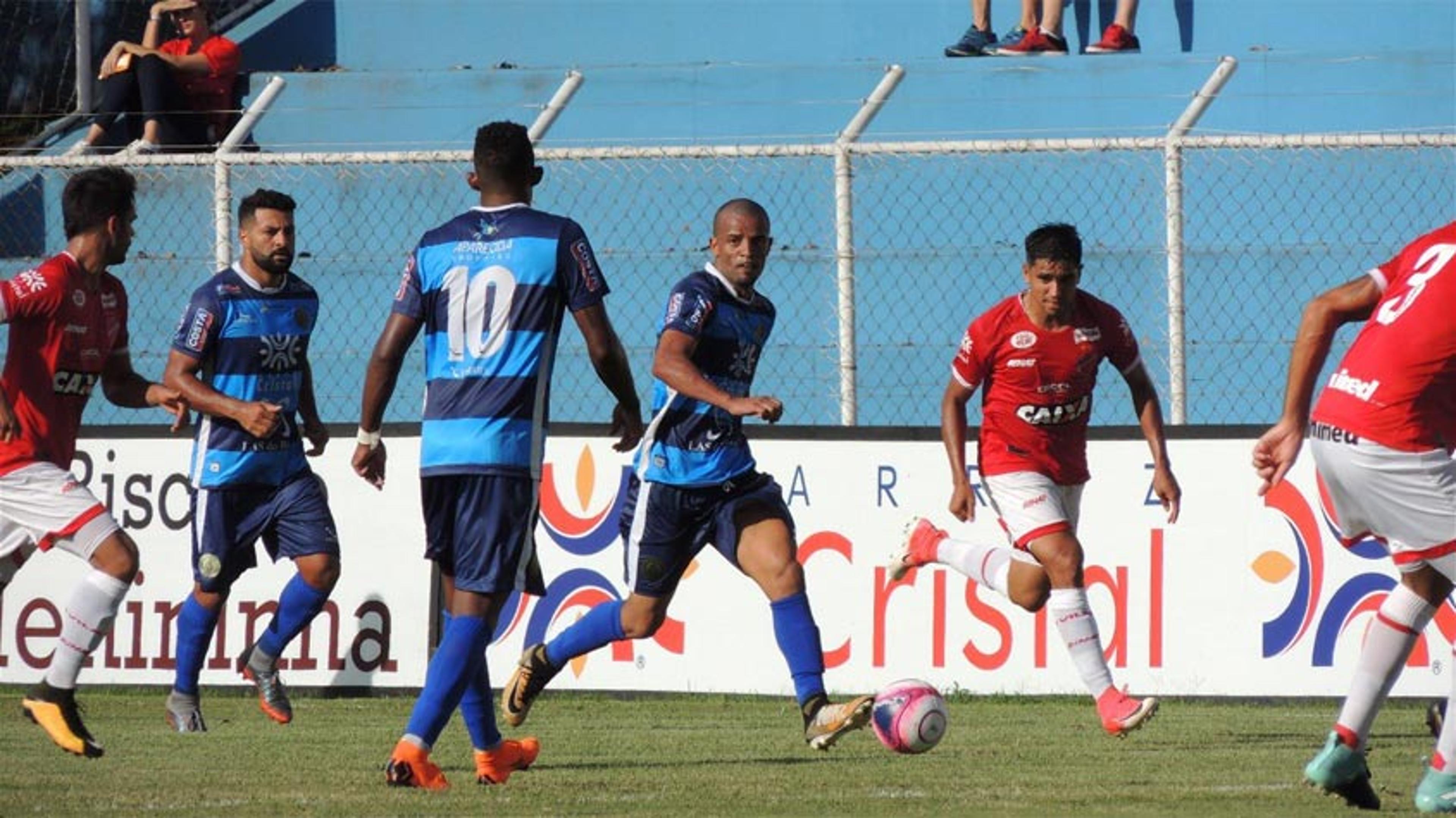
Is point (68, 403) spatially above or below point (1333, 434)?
below

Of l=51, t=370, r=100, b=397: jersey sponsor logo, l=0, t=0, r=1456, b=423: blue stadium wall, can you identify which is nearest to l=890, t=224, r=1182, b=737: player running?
l=0, t=0, r=1456, b=423: blue stadium wall

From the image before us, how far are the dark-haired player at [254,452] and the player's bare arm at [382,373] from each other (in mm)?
2500

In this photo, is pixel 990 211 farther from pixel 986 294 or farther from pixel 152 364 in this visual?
pixel 152 364

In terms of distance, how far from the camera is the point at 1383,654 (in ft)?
23.1

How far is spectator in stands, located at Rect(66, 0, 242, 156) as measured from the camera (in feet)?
52.6

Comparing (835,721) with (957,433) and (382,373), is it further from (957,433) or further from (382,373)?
(382,373)

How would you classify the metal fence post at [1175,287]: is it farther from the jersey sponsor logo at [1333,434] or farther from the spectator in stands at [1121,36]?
the jersey sponsor logo at [1333,434]

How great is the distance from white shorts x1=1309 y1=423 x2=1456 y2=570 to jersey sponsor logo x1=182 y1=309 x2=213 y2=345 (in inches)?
202

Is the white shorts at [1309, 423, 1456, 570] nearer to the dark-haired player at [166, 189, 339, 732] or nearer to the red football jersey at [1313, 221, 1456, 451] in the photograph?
the red football jersey at [1313, 221, 1456, 451]

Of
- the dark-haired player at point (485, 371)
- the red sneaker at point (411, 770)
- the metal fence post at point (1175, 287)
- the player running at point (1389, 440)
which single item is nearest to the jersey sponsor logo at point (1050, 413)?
the metal fence post at point (1175, 287)

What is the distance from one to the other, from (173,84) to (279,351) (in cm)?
635

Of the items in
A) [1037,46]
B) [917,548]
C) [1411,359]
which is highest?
[1411,359]

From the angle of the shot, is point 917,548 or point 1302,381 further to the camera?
point 917,548

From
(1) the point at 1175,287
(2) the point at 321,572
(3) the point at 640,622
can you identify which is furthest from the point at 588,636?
(1) the point at 1175,287
